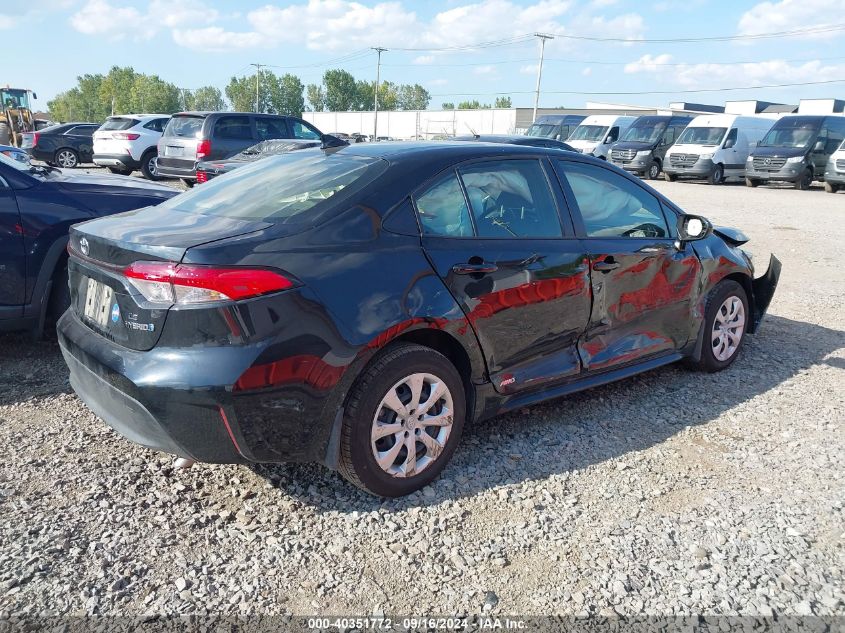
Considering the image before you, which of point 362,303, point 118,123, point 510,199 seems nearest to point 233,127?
point 118,123

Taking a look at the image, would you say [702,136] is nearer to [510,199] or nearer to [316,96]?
[510,199]

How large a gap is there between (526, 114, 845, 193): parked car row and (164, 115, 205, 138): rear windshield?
42.2 feet

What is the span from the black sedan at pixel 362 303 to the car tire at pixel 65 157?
23.1 meters

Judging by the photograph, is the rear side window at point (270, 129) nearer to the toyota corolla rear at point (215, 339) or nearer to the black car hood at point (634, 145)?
the toyota corolla rear at point (215, 339)

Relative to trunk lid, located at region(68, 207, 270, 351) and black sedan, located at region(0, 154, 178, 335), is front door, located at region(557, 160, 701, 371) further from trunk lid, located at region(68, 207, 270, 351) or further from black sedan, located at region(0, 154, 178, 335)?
black sedan, located at region(0, 154, 178, 335)

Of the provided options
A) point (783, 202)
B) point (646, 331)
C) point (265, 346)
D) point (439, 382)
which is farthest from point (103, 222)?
point (783, 202)

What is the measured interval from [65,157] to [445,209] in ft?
79.8

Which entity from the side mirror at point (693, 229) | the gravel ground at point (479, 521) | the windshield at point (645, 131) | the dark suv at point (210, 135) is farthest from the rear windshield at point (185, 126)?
the windshield at point (645, 131)

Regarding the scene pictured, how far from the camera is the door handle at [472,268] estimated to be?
130 inches

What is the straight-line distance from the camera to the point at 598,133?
2780cm

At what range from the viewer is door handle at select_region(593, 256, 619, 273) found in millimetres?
3963

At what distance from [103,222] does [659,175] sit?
2759 cm

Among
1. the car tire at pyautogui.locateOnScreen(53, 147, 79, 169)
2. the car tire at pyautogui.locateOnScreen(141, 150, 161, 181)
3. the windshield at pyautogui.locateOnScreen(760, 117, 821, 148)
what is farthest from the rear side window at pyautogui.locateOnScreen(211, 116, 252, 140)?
the windshield at pyautogui.locateOnScreen(760, 117, 821, 148)

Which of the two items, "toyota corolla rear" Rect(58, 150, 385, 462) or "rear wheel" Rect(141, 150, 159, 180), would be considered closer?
"toyota corolla rear" Rect(58, 150, 385, 462)
